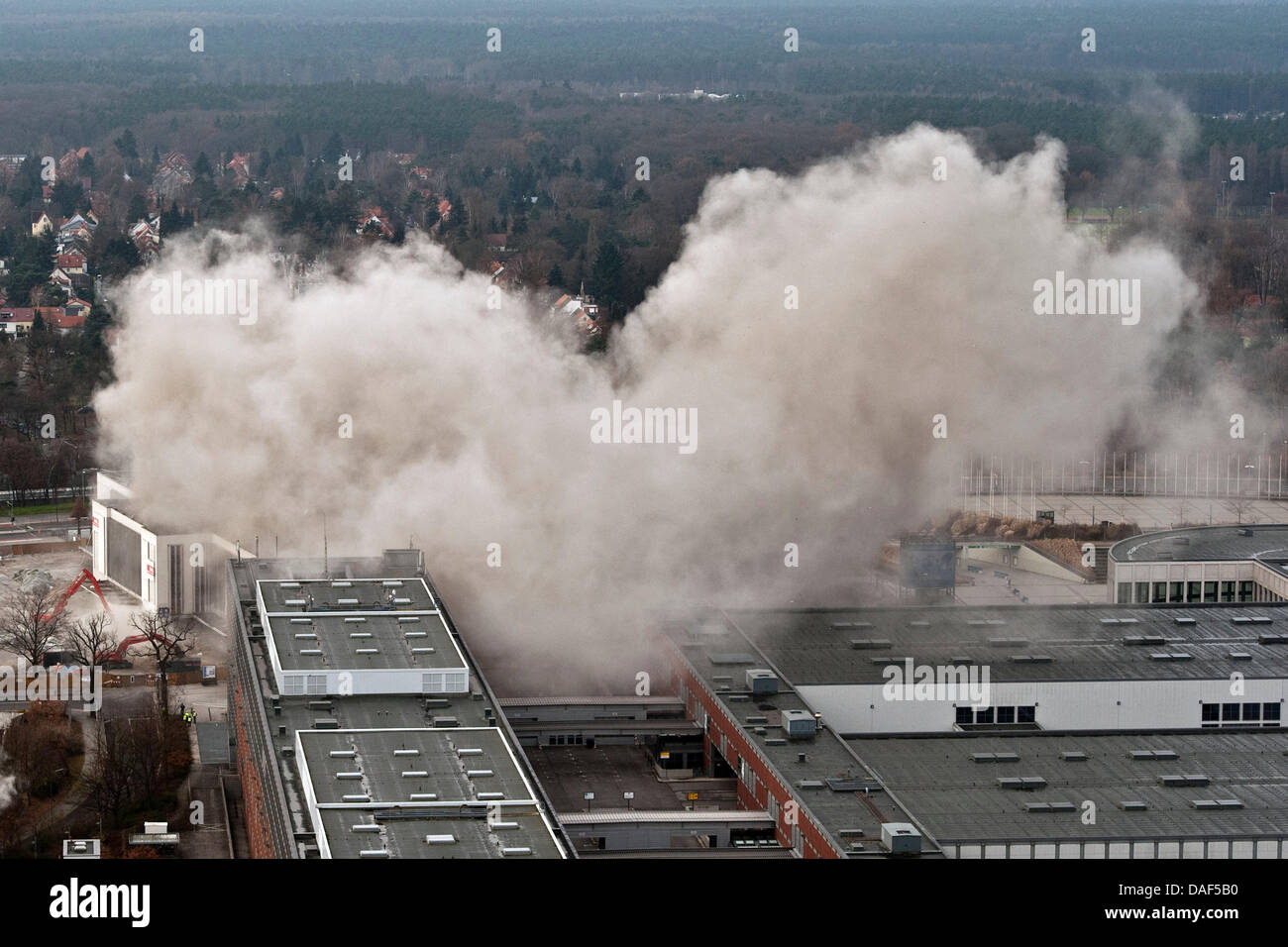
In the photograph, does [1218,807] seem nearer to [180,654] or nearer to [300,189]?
[180,654]

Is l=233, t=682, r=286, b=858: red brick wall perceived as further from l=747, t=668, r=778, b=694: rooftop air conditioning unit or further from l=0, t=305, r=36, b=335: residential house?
l=0, t=305, r=36, b=335: residential house

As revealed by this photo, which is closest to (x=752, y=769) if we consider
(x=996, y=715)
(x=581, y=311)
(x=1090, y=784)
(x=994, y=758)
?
(x=994, y=758)

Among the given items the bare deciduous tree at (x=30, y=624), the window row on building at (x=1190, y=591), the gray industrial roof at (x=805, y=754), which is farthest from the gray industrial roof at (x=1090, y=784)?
the bare deciduous tree at (x=30, y=624)

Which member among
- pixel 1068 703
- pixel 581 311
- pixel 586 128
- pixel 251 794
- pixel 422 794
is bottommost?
pixel 251 794

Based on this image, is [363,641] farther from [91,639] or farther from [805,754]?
[91,639]

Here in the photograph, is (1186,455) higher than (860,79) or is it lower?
lower

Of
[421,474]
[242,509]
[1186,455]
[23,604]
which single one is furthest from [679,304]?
[1186,455]
